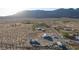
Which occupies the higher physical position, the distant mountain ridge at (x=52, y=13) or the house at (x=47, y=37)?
A: the distant mountain ridge at (x=52, y=13)

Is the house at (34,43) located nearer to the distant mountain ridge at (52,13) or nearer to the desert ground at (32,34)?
the desert ground at (32,34)

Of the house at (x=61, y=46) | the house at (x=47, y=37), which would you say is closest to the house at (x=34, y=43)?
the house at (x=47, y=37)

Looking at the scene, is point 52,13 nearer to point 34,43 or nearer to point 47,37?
point 47,37

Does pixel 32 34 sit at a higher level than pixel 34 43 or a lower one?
higher

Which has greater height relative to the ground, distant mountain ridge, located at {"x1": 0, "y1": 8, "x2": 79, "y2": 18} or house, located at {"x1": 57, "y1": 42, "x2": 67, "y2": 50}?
distant mountain ridge, located at {"x1": 0, "y1": 8, "x2": 79, "y2": 18}

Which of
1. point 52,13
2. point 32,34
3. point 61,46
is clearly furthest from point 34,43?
point 52,13

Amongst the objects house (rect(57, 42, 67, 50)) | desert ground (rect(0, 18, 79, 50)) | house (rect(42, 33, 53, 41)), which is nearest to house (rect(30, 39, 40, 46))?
desert ground (rect(0, 18, 79, 50))

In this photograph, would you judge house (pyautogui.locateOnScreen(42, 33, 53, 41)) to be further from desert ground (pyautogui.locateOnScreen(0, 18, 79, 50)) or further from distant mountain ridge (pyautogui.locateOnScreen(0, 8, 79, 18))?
distant mountain ridge (pyautogui.locateOnScreen(0, 8, 79, 18))

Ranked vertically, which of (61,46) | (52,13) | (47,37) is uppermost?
(52,13)

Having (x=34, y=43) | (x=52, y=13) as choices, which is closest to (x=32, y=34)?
(x=34, y=43)
